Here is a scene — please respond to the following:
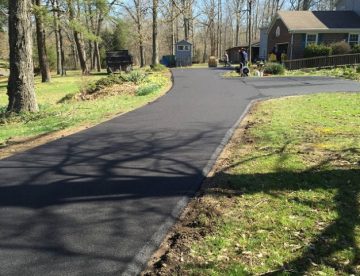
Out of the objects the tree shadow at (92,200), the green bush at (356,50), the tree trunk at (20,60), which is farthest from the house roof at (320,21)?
the tree shadow at (92,200)

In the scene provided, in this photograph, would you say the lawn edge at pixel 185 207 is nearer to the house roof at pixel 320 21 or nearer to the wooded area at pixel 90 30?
the wooded area at pixel 90 30

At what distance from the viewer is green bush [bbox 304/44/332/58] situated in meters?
33.7

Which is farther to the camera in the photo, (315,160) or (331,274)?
(315,160)

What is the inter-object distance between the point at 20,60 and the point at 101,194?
1000 cm

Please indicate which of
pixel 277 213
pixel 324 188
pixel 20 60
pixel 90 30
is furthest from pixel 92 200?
pixel 90 30

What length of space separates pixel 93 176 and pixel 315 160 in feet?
11.4

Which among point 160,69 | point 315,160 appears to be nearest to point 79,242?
point 315,160

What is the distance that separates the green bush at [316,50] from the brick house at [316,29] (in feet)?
6.61

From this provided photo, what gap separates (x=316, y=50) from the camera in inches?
1352

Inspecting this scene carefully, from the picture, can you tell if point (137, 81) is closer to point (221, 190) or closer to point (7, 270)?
point (221, 190)

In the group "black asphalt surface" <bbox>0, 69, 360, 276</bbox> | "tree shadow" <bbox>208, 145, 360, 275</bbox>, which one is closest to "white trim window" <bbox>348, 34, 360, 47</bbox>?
"black asphalt surface" <bbox>0, 69, 360, 276</bbox>

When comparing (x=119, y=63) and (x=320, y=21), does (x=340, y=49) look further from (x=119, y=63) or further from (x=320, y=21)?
(x=119, y=63)

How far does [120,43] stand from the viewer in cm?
5972

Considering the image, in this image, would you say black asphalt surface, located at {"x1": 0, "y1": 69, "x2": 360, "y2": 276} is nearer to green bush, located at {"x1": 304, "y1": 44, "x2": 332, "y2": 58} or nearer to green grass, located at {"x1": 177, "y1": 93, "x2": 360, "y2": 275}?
green grass, located at {"x1": 177, "y1": 93, "x2": 360, "y2": 275}
